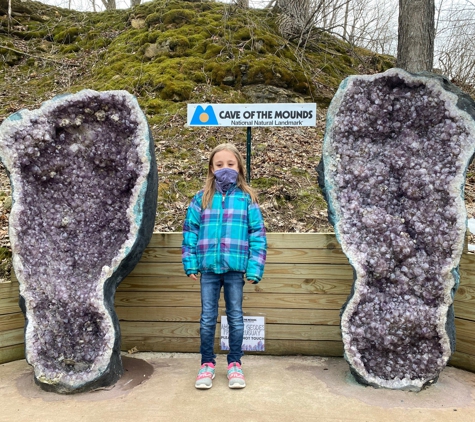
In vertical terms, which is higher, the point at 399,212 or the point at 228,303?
the point at 399,212

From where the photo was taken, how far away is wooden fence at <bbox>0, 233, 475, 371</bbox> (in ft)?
10.2

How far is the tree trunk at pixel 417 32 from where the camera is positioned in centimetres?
493

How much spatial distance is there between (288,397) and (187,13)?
6469 millimetres

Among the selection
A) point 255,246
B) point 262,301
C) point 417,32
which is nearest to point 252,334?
point 262,301

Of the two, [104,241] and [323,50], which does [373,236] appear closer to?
[104,241]

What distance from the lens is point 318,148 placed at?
18.8 ft

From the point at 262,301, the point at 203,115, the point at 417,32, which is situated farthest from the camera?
the point at 417,32

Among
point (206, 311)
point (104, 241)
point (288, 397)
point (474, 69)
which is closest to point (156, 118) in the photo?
point (104, 241)

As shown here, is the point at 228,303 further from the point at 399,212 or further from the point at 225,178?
the point at 399,212

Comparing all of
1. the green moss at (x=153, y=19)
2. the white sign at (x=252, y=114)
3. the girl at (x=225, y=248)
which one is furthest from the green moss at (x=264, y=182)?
the green moss at (x=153, y=19)

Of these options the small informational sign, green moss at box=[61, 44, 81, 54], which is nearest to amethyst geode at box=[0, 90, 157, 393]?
the small informational sign

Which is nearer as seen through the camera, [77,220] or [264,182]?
[77,220]

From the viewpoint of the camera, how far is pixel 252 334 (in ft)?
10.4

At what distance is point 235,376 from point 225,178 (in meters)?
1.16
